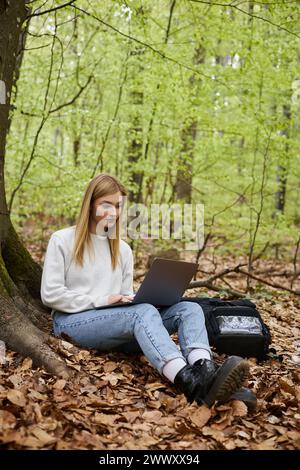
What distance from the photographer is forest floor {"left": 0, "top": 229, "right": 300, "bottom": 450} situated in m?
2.28

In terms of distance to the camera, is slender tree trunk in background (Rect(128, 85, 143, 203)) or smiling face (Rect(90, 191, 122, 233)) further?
slender tree trunk in background (Rect(128, 85, 143, 203))

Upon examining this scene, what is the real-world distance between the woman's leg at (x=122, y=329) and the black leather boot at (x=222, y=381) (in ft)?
0.86

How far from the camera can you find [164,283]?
330 cm

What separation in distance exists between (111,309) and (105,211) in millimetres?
810

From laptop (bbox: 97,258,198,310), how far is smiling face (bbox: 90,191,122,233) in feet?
2.27

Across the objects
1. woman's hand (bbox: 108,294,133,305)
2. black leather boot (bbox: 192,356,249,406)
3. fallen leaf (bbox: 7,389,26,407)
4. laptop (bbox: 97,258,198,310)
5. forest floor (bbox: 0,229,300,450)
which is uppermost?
laptop (bbox: 97,258,198,310)

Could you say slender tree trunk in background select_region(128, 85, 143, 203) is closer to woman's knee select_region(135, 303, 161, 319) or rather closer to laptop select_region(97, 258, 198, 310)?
laptop select_region(97, 258, 198, 310)

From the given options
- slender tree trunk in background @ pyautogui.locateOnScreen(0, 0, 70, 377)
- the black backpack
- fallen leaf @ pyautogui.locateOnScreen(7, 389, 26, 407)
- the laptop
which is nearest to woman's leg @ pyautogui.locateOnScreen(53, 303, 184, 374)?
the laptop

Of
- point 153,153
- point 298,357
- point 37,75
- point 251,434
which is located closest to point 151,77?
point 37,75

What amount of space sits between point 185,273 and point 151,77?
214 inches

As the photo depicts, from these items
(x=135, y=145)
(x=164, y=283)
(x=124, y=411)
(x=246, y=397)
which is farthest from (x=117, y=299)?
(x=135, y=145)

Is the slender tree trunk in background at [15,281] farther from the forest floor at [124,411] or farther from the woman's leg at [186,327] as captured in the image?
the woman's leg at [186,327]

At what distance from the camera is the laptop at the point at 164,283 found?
3186 millimetres

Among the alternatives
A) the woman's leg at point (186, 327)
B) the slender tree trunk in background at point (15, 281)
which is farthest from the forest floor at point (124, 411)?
the woman's leg at point (186, 327)
